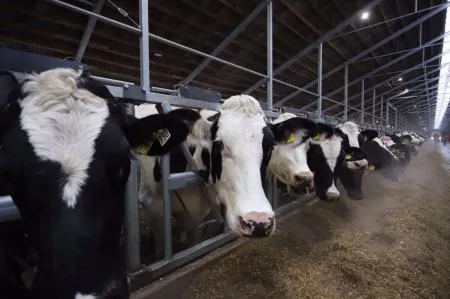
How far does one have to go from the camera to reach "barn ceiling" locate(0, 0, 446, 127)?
4160mm

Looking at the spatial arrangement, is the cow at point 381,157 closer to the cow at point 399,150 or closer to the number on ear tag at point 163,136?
the cow at point 399,150

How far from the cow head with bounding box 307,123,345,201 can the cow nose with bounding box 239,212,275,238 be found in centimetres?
226

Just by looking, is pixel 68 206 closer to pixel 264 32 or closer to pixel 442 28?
pixel 264 32

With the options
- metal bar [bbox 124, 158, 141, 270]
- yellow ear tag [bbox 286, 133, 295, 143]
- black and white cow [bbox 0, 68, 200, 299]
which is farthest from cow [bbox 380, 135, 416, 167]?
black and white cow [bbox 0, 68, 200, 299]

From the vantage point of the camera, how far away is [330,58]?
8336 millimetres

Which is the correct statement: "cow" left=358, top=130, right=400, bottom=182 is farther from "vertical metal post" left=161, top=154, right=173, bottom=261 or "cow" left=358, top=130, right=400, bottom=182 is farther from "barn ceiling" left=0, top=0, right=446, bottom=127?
"vertical metal post" left=161, top=154, right=173, bottom=261

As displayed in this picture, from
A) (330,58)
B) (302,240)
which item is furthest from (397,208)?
(330,58)

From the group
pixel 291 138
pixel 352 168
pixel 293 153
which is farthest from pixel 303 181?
pixel 352 168

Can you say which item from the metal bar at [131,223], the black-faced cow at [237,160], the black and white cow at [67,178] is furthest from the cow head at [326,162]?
the black and white cow at [67,178]

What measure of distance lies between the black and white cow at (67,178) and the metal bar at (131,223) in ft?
1.98

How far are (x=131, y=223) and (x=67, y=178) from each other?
87 centimetres

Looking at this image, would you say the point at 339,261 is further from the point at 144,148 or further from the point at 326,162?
the point at 144,148

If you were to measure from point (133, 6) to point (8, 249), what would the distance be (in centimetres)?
367

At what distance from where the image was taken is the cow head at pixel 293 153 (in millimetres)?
2797
